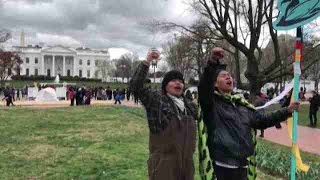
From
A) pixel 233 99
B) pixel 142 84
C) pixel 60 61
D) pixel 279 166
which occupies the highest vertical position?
pixel 60 61

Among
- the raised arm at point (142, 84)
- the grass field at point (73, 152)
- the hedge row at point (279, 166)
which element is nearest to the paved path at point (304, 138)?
the hedge row at point (279, 166)

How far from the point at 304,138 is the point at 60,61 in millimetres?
137383

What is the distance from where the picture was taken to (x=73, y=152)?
1054 cm

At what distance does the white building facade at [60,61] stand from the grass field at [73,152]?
422ft

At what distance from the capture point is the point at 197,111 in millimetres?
4453

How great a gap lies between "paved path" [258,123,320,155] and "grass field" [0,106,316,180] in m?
5.05

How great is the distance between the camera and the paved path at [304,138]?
51.9 ft

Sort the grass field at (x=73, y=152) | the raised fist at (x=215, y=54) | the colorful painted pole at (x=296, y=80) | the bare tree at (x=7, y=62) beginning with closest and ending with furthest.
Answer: the raised fist at (x=215, y=54)
the colorful painted pole at (x=296, y=80)
the grass field at (x=73, y=152)
the bare tree at (x=7, y=62)

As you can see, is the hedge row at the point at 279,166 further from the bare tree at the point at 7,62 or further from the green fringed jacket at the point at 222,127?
the bare tree at the point at 7,62

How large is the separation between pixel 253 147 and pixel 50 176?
4.60 metres

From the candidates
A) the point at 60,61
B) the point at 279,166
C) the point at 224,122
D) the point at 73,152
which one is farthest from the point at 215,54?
the point at 60,61

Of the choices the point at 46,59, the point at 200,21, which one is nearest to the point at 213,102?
the point at 200,21

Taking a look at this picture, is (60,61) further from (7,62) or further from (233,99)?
(233,99)

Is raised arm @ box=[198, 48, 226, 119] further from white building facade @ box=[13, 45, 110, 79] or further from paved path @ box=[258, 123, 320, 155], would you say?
white building facade @ box=[13, 45, 110, 79]
